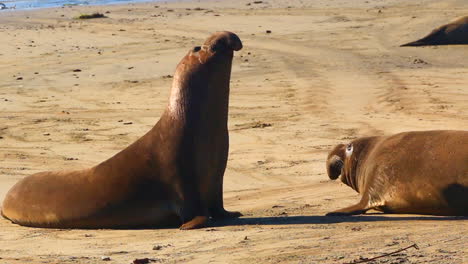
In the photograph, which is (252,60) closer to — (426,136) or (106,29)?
(106,29)

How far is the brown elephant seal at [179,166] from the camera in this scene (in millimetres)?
6652

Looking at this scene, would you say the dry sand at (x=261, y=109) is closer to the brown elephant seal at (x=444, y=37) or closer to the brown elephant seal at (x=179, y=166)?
the brown elephant seal at (x=179, y=166)

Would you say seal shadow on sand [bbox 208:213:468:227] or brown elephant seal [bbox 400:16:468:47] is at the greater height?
brown elephant seal [bbox 400:16:468:47]

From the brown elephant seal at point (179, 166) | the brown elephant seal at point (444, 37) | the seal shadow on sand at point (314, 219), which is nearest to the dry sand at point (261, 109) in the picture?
the seal shadow on sand at point (314, 219)

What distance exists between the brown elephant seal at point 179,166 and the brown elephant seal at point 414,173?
840 millimetres

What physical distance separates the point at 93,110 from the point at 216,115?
6.19 metres

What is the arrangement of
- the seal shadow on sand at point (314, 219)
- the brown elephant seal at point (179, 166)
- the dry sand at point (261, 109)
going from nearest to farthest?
the dry sand at point (261, 109)
the seal shadow on sand at point (314, 219)
the brown elephant seal at point (179, 166)

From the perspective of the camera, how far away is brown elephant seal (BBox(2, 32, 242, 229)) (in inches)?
262

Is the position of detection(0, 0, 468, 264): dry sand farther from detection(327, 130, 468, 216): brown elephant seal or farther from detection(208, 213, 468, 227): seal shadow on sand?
detection(327, 130, 468, 216): brown elephant seal

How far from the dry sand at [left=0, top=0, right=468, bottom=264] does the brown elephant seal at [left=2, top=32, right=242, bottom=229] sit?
21cm

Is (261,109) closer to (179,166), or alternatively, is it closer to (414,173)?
(414,173)

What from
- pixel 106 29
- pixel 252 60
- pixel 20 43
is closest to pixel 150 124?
pixel 252 60

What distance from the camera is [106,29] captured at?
75.7 feet

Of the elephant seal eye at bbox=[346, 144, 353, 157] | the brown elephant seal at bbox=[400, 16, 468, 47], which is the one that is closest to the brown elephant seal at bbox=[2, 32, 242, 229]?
the elephant seal eye at bbox=[346, 144, 353, 157]
